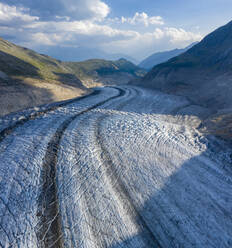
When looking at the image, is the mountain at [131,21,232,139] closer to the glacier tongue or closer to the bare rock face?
the bare rock face

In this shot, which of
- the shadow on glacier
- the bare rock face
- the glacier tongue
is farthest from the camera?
the bare rock face

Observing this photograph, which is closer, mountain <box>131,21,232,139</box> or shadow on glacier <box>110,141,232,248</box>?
shadow on glacier <box>110,141,232,248</box>

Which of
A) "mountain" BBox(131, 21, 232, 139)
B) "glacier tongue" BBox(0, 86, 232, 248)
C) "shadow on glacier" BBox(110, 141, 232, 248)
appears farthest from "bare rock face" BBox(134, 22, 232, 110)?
"shadow on glacier" BBox(110, 141, 232, 248)

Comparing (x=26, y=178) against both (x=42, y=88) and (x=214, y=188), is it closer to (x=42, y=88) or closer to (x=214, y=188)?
(x=214, y=188)

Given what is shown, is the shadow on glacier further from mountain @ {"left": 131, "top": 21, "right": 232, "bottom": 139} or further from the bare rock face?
the bare rock face

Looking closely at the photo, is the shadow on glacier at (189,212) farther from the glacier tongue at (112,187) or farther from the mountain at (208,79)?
the mountain at (208,79)

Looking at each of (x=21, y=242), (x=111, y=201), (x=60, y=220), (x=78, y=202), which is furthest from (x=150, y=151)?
(x=21, y=242)

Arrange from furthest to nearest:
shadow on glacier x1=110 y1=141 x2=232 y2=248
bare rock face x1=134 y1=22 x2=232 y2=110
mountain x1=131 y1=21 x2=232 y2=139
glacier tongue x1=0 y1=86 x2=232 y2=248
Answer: bare rock face x1=134 y1=22 x2=232 y2=110 → mountain x1=131 y1=21 x2=232 y2=139 → glacier tongue x1=0 y1=86 x2=232 y2=248 → shadow on glacier x1=110 y1=141 x2=232 y2=248
